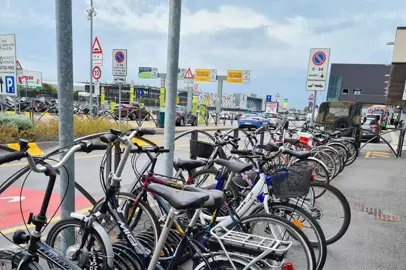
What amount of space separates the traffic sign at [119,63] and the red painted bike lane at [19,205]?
6942mm

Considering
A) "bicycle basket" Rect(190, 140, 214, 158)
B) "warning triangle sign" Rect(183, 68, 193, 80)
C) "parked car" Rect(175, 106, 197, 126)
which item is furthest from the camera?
"parked car" Rect(175, 106, 197, 126)

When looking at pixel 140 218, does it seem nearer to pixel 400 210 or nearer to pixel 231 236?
pixel 231 236

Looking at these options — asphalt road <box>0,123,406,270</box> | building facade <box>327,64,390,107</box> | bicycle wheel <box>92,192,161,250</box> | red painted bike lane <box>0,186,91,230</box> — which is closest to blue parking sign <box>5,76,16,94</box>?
asphalt road <box>0,123,406,270</box>

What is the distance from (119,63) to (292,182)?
979 cm

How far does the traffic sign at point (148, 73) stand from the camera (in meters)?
33.7

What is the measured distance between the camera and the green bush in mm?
9016

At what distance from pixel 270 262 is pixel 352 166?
7946 millimetres

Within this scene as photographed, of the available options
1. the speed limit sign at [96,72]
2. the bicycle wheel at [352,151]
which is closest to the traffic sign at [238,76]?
the speed limit sign at [96,72]

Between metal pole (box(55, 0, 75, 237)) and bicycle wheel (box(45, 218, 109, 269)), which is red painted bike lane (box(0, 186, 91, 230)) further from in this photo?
bicycle wheel (box(45, 218, 109, 269))

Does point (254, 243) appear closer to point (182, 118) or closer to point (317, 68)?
point (317, 68)

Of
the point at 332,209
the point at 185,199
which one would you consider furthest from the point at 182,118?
the point at 185,199

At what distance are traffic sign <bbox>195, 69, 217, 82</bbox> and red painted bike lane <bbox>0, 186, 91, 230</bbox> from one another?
25.4 metres

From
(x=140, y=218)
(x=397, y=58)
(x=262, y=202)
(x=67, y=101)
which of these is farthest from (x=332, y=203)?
(x=397, y=58)

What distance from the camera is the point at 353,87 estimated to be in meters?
65.2
